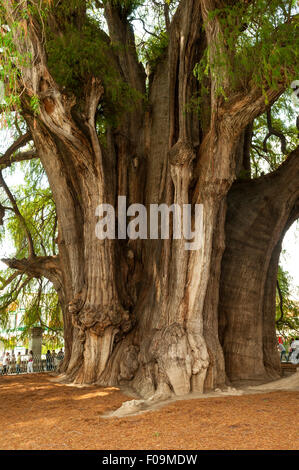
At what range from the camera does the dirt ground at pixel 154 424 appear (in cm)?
348

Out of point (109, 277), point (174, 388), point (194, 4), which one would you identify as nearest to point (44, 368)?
point (109, 277)

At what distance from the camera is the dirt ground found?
3482mm

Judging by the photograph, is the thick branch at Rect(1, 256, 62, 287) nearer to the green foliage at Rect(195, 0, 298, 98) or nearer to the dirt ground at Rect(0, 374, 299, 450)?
the dirt ground at Rect(0, 374, 299, 450)

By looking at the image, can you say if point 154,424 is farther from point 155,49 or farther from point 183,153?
point 155,49

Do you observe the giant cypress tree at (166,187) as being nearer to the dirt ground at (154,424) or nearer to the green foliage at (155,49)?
the green foliage at (155,49)

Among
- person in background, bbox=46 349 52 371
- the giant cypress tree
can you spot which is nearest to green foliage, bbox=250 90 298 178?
the giant cypress tree

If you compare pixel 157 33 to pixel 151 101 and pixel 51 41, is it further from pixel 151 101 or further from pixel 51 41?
pixel 51 41

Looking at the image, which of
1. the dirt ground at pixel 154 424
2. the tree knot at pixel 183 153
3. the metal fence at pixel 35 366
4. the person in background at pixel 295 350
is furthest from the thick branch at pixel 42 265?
the person in background at pixel 295 350

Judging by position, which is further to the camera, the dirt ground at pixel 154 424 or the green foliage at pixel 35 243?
the green foliage at pixel 35 243

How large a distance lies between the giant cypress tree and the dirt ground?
3.20 feet

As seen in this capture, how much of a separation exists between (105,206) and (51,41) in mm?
2526

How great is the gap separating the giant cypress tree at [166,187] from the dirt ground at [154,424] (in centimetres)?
98

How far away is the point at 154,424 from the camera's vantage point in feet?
13.4

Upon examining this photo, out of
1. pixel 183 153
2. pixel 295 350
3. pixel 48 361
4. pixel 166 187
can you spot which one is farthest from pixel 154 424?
pixel 48 361
